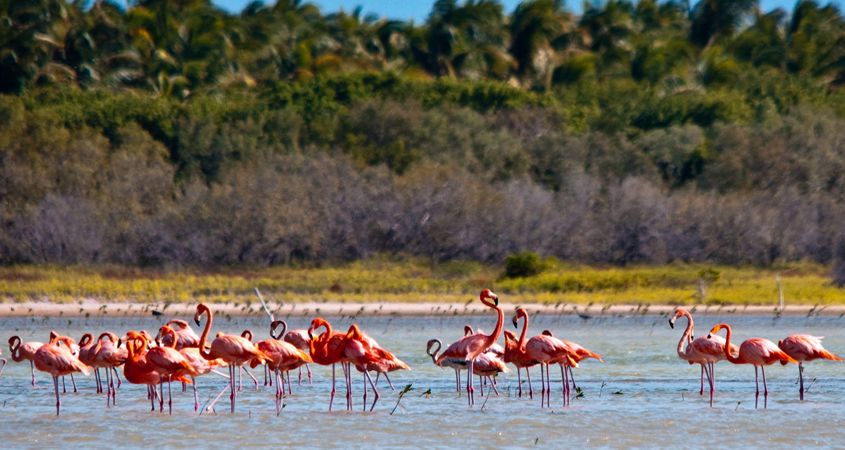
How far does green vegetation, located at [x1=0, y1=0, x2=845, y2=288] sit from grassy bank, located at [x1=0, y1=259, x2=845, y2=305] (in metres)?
0.41

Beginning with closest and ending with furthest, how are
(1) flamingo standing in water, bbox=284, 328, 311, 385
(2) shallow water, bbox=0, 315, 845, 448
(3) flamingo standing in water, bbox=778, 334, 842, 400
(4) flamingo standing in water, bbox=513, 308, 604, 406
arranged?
(2) shallow water, bbox=0, 315, 845, 448 < (4) flamingo standing in water, bbox=513, 308, 604, 406 < (3) flamingo standing in water, bbox=778, 334, 842, 400 < (1) flamingo standing in water, bbox=284, 328, 311, 385

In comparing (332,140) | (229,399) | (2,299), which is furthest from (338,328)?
(332,140)

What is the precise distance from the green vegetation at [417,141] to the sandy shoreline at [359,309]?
213 cm

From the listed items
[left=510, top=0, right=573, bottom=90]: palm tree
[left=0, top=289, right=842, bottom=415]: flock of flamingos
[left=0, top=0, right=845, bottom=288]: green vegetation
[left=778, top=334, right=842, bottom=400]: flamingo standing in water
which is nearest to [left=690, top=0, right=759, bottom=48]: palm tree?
[left=0, top=0, right=845, bottom=288]: green vegetation

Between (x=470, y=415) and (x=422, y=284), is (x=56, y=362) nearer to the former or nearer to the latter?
(x=470, y=415)

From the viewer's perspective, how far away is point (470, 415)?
47.7 feet

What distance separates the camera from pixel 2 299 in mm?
34094

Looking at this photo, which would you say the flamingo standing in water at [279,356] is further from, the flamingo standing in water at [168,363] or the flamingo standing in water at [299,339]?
the flamingo standing in water at [299,339]

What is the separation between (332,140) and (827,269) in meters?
16.8

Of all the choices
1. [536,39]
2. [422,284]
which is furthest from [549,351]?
[536,39]

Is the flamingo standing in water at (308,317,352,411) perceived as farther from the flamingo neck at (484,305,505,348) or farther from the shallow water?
the flamingo neck at (484,305,505,348)

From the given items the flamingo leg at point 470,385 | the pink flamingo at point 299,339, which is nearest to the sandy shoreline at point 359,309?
the pink flamingo at point 299,339

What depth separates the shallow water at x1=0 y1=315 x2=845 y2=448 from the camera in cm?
1299

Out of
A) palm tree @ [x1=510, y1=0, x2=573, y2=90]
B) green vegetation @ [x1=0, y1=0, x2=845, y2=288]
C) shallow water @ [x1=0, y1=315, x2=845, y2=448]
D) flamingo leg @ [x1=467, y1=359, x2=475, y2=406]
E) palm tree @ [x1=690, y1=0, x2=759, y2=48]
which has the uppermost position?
palm tree @ [x1=690, y1=0, x2=759, y2=48]
